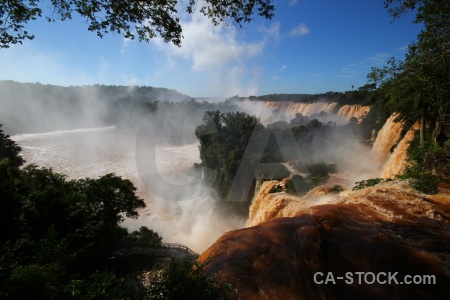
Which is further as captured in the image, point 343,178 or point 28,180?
point 343,178

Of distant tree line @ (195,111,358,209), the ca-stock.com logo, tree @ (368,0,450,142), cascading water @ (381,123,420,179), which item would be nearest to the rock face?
tree @ (368,0,450,142)

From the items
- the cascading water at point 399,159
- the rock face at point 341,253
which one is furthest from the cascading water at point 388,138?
the rock face at point 341,253

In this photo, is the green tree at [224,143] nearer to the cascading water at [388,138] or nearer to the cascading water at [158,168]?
the cascading water at [158,168]

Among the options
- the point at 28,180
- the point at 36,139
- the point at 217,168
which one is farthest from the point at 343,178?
the point at 36,139

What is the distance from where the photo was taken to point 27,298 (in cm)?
363

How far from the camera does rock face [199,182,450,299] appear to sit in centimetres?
524

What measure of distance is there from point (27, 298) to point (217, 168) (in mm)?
31589

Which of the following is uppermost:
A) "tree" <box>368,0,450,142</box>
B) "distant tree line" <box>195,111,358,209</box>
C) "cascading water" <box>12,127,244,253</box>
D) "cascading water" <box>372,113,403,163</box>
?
"tree" <box>368,0,450,142</box>

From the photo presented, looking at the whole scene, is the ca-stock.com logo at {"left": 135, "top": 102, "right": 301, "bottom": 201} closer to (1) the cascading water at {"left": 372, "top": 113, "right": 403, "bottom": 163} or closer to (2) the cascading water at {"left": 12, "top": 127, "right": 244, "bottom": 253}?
(2) the cascading water at {"left": 12, "top": 127, "right": 244, "bottom": 253}

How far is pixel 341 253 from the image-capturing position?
6273mm

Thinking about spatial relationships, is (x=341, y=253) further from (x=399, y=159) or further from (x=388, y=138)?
(x=388, y=138)

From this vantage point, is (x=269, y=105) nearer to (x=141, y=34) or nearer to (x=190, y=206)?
(x=190, y=206)

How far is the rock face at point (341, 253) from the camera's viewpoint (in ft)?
17.2

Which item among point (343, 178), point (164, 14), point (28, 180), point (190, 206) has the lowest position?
point (190, 206)
